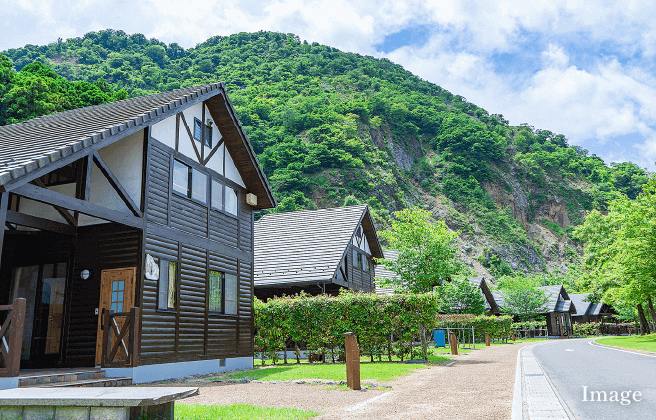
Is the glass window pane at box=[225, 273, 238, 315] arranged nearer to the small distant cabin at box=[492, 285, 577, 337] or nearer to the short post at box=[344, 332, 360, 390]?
the short post at box=[344, 332, 360, 390]

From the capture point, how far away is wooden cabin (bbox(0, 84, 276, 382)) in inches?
456

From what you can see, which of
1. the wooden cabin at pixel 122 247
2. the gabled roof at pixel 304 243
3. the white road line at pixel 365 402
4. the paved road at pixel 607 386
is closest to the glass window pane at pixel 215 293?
the wooden cabin at pixel 122 247

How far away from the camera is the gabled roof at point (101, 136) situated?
29.5 ft

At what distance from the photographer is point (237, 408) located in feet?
26.5

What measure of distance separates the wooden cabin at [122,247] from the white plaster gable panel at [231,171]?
135 cm

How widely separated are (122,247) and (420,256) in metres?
13.7

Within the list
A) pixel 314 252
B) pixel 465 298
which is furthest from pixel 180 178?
pixel 465 298

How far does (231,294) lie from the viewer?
56.4 ft

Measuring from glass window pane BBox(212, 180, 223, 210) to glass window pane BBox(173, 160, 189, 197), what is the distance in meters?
1.51

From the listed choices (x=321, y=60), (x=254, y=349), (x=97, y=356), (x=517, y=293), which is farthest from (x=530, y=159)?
(x=97, y=356)

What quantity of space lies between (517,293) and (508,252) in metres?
43.1

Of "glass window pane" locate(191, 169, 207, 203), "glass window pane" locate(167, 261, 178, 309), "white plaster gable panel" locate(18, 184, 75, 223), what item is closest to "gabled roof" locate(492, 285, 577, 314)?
"glass window pane" locate(191, 169, 207, 203)

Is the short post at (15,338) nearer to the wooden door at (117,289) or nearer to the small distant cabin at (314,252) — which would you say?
the wooden door at (117,289)

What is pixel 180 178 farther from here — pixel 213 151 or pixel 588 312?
pixel 588 312
